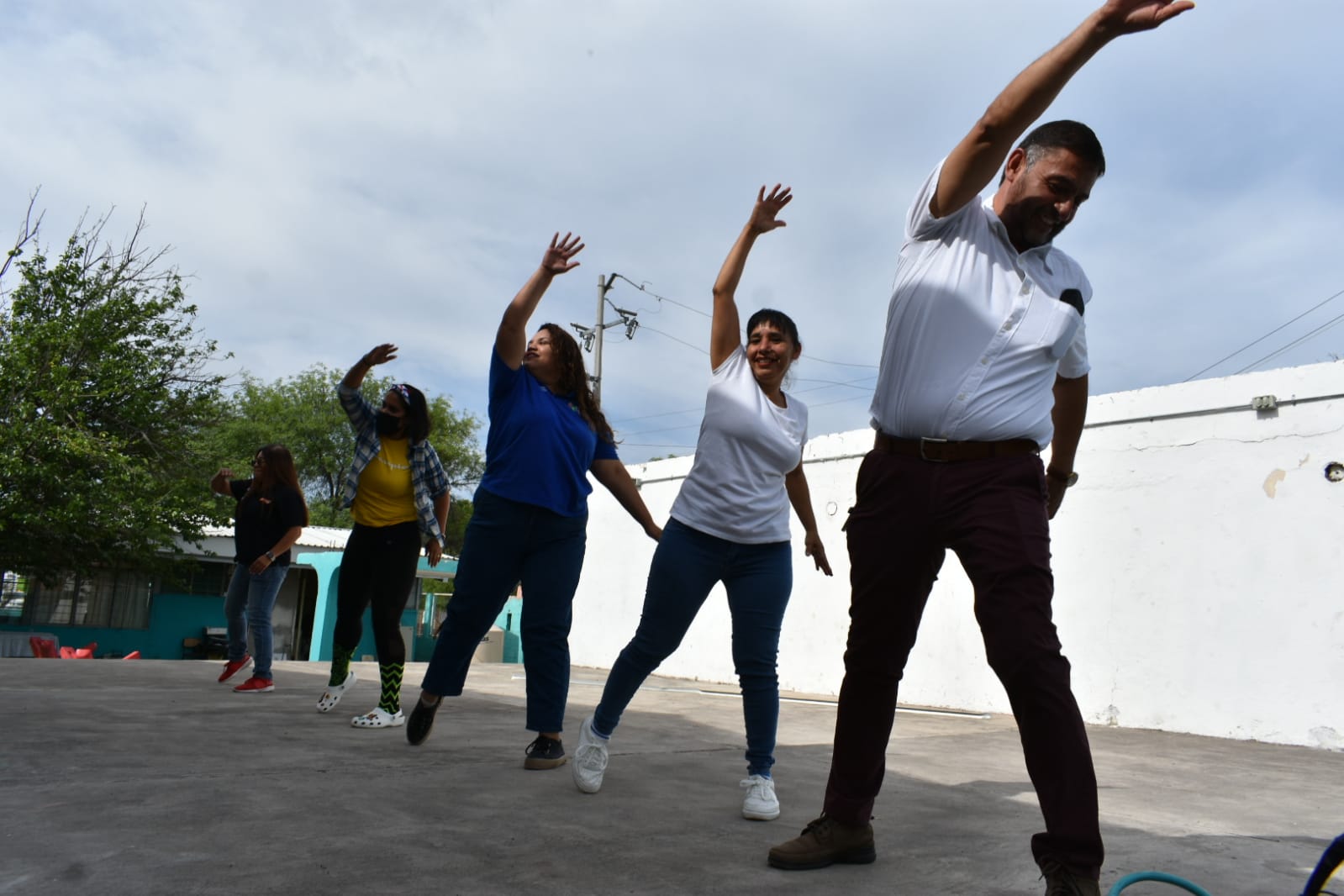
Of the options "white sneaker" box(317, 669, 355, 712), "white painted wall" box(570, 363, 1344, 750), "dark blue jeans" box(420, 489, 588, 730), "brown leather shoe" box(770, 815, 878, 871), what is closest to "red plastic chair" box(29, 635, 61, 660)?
"white sneaker" box(317, 669, 355, 712)

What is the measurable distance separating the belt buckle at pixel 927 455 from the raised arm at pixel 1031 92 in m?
0.53

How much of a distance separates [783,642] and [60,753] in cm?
761

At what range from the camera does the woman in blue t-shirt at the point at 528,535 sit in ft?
11.6

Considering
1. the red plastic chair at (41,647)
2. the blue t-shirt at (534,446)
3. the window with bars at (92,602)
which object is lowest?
the red plastic chair at (41,647)

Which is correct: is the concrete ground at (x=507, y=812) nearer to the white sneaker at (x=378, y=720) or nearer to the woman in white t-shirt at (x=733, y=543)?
the white sneaker at (x=378, y=720)

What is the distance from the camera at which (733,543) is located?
3.07 metres

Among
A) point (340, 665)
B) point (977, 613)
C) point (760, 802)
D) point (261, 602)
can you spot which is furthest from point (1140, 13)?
point (261, 602)

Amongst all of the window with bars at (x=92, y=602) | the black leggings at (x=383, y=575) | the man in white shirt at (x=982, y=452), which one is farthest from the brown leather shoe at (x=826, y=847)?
the window with bars at (x=92, y=602)

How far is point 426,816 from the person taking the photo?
2.54m

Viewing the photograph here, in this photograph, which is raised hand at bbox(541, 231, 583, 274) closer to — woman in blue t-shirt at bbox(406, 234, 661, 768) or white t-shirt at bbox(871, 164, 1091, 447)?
woman in blue t-shirt at bbox(406, 234, 661, 768)

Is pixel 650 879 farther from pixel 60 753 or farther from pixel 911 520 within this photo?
pixel 60 753

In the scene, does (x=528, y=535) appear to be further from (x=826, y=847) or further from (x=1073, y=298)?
(x=1073, y=298)

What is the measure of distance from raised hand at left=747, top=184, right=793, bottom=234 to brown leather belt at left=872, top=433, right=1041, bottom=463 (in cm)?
112

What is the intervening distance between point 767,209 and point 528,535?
4.89 ft
